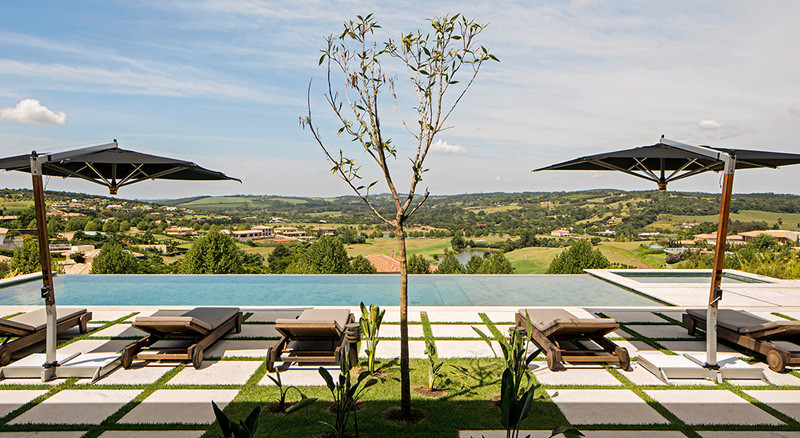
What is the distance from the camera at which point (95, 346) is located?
520cm

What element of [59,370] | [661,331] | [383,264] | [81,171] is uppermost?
[81,171]

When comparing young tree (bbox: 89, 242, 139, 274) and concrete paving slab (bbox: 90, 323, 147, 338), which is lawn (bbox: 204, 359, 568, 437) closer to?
concrete paving slab (bbox: 90, 323, 147, 338)

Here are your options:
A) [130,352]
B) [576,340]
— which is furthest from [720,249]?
[130,352]

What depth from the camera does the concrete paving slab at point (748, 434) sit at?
10.3 ft

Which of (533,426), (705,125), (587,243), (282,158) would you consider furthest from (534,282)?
(705,125)

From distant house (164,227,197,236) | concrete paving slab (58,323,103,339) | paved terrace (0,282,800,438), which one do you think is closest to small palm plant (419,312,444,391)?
paved terrace (0,282,800,438)

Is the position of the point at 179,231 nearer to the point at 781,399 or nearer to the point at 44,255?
the point at 44,255

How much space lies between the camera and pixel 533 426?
3.24 meters

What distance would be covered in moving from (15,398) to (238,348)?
204 centimetres

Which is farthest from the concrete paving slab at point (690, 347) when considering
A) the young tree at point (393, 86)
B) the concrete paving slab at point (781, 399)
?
the young tree at point (393, 86)

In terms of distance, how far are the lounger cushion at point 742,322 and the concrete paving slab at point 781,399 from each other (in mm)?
974

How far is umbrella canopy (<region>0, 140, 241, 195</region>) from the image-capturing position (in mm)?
4220

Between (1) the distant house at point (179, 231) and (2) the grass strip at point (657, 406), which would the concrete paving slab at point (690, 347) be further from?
(1) the distant house at point (179, 231)

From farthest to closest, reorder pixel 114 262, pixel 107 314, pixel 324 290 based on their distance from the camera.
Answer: pixel 114 262
pixel 324 290
pixel 107 314
